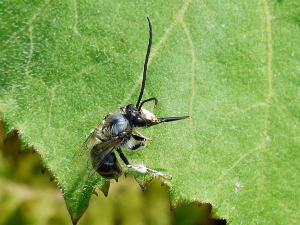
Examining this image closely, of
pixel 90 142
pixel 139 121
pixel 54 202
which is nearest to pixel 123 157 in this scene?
pixel 90 142

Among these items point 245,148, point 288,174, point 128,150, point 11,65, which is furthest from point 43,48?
point 288,174

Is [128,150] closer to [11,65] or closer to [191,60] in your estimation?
[191,60]

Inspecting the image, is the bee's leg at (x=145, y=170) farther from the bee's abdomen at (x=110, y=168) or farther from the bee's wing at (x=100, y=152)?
the bee's wing at (x=100, y=152)

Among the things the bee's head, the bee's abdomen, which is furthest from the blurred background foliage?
the bee's head

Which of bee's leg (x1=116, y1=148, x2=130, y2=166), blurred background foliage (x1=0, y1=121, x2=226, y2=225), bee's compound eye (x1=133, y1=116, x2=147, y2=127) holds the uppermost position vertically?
bee's compound eye (x1=133, y1=116, x2=147, y2=127)

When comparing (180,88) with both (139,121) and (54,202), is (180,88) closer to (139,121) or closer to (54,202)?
(139,121)

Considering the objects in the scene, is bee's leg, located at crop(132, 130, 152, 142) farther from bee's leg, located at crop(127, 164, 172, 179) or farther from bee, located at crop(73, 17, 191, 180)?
bee's leg, located at crop(127, 164, 172, 179)
